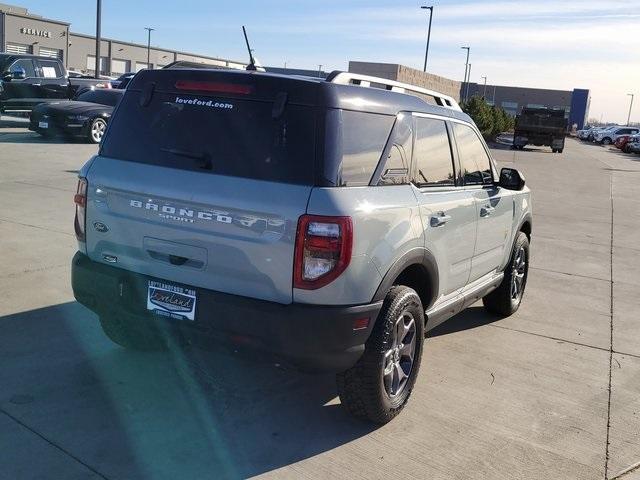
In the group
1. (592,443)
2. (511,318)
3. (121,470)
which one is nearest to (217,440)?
(121,470)

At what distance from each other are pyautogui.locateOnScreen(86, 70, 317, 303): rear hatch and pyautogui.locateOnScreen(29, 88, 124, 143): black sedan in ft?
45.2

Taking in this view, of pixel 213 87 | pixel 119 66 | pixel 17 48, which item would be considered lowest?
pixel 213 87

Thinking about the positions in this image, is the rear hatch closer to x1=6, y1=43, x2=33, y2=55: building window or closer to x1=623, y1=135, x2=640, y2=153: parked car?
x1=623, y1=135, x2=640, y2=153: parked car

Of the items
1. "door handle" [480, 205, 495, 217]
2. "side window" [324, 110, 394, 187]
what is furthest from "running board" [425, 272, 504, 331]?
"side window" [324, 110, 394, 187]

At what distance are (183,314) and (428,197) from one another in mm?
1658

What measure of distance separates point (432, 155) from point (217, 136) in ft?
4.95

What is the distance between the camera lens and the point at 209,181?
3.40 meters

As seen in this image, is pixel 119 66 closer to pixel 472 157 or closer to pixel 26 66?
pixel 26 66

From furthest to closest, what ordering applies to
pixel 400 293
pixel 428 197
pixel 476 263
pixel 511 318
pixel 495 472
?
1. pixel 511 318
2. pixel 476 263
3. pixel 428 197
4. pixel 400 293
5. pixel 495 472

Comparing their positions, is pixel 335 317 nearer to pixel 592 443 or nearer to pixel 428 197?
pixel 428 197

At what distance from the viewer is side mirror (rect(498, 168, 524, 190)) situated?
5.28 metres

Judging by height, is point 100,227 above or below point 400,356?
above

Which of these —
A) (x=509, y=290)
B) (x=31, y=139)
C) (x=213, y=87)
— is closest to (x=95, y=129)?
(x=31, y=139)

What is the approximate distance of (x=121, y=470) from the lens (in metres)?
3.17
